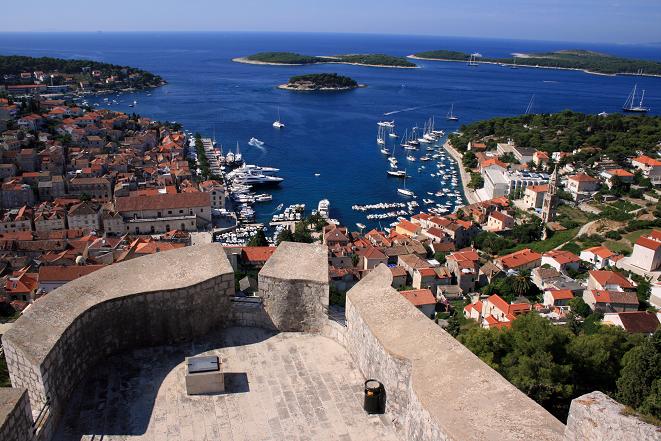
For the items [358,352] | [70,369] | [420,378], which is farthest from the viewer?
[358,352]

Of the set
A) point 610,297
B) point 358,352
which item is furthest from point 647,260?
point 358,352

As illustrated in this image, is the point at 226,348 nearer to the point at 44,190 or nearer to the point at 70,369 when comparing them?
the point at 70,369

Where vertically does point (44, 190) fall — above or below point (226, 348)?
below

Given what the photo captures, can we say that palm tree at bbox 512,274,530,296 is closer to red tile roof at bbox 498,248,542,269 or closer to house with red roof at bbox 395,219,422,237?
red tile roof at bbox 498,248,542,269

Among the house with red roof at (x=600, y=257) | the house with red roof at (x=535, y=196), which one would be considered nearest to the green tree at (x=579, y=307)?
the house with red roof at (x=600, y=257)

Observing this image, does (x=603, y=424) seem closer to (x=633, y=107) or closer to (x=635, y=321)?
(x=635, y=321)

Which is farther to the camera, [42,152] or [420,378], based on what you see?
[42,152]

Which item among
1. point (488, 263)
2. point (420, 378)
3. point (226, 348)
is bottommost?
point (488, 263)
